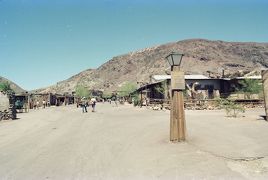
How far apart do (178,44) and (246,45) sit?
1662 inches

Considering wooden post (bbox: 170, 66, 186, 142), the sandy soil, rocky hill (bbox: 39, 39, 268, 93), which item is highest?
rocky hill (bbox: 39, 39, 268, 93)

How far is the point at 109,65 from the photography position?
198m

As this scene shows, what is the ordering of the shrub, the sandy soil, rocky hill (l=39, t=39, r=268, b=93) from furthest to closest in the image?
rocky hill (l=39, t=39, r=268, b=93)
the shrub
the sandy soil

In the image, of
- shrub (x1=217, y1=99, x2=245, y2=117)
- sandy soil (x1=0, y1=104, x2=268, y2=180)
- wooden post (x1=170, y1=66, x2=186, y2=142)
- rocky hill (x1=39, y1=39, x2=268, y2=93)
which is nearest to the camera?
sandy soil (x1=0, y1=104, x2=268, y2=180)

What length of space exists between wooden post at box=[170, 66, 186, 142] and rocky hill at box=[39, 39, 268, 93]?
138321 millimetres

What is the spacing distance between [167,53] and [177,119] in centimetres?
16810

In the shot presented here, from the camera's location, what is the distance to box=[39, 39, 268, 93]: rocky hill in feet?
516

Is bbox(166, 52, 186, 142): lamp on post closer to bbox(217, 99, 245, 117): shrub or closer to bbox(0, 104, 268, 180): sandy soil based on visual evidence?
bbox(0, 104, 268, 180): sandy soil

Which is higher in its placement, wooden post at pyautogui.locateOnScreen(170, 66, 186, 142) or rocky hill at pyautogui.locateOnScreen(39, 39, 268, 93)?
rocky hill at pyautogui.locateOnScreen(39, 39, 268, 93)

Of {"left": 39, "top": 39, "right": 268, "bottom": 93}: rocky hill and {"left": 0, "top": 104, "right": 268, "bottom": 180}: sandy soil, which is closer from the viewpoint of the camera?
{"left": 0, "top": 104, "right": 268, "bottom": 180}: sandy soil

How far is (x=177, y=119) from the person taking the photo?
10289mm

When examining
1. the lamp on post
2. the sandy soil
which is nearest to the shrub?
the sandy soil

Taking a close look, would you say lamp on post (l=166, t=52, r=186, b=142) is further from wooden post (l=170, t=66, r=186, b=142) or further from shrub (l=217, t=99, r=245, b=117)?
shrub (l=217, t=99, r=245, b=117)

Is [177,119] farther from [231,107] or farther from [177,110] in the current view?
[231,107]
